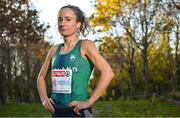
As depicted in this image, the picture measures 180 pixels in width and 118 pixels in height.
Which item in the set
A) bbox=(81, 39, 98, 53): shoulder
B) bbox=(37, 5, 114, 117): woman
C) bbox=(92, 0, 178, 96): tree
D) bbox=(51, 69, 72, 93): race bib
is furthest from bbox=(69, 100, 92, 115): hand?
bbox=(92, 0, 178, 96): tree

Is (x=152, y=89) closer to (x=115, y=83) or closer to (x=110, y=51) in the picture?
(x=115, y=83)

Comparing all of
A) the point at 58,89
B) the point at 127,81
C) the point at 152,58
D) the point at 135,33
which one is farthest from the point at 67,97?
the point at 127,81

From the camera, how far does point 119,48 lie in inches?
2192

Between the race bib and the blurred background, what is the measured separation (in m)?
10.1

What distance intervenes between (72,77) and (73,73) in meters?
0.03

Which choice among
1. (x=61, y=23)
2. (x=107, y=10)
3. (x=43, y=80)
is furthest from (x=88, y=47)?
(x=107, y=10)

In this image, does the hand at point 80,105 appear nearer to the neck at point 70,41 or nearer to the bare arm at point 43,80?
the bare arm at point 43,80

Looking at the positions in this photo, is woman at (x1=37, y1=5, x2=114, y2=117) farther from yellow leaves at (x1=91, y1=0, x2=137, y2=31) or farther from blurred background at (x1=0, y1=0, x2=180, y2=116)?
yellow leaves at (x1=91, y1=0, x2=137, y2=31)

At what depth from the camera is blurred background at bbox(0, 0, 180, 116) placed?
32.1m

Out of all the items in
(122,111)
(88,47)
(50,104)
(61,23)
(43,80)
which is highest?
(61,23)

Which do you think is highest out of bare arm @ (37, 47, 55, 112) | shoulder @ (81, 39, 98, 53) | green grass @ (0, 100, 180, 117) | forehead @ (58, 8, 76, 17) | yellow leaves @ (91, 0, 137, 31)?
yellow leaves @ (91, 0, 137, 31)

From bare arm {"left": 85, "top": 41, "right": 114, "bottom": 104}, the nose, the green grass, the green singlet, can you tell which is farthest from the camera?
the green grass

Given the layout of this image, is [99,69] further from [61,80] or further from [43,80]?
[43,80]

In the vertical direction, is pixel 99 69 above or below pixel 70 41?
below
